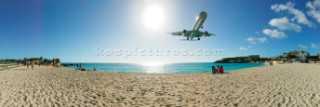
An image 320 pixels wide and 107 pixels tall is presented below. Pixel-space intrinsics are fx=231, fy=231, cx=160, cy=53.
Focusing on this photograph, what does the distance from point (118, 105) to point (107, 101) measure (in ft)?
3.23

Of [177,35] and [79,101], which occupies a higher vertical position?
[177,35]

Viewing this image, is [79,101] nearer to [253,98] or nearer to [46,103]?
[46,103]

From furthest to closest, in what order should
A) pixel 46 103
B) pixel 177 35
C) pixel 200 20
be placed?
pixel 177 35 → pixel 200 20 → pixel 46 103

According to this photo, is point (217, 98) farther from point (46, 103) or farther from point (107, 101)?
point (46, 103)

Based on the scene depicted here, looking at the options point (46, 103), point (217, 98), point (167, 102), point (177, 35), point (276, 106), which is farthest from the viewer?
point (177, 35)

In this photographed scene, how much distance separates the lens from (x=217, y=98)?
11.6m

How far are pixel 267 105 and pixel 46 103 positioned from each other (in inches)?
369

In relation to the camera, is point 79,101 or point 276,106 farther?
point 79,101

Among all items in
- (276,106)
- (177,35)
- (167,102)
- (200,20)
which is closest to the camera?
(276,106)

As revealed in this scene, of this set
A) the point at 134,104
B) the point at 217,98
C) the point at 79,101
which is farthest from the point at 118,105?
the point at 217,98

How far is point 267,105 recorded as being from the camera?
31.6ft

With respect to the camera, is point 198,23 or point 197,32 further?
point 197,32

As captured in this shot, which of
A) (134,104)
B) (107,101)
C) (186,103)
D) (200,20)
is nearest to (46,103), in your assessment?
(107,101)

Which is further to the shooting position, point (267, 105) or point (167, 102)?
point (167, 102)
